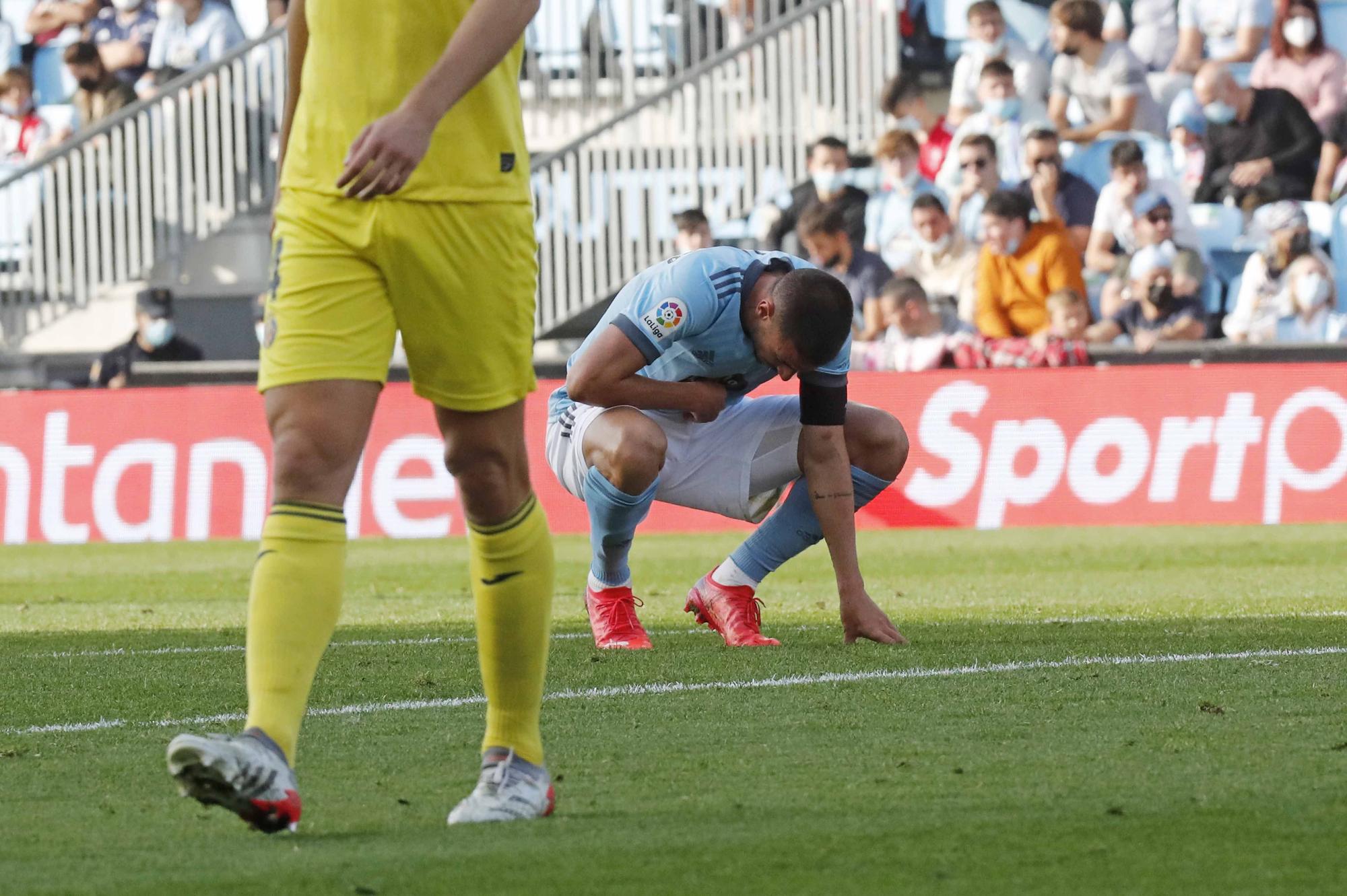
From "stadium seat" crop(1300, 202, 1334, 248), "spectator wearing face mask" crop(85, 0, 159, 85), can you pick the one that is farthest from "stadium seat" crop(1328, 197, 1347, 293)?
"spectator wearing face mask" crop(85, 0, 159, 85)

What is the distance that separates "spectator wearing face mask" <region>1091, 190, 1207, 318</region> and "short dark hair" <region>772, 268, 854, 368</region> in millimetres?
9247

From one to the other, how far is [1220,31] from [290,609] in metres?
14.6

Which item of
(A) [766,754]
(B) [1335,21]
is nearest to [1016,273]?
(B) [1335,21]

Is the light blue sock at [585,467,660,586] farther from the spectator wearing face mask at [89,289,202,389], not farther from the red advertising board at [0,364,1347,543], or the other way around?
the spectator wearing face mask at [89,289,202,389]

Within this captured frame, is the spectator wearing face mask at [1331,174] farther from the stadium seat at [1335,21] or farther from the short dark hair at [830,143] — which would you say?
the short dark hair at [830,143]

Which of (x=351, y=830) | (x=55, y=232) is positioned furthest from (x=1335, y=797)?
(x=55, y=232)

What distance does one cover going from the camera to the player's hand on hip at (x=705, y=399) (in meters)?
6.07

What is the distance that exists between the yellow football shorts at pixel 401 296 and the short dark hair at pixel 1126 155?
1192 centimetres

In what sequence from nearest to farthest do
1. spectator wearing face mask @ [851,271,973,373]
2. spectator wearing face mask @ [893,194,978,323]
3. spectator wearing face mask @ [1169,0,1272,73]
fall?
spectator wearing face mask @ [851,271,973,373] < spectator wearing face mask @ [893,194,978,323] < spectator wearing face mask @ [1169,0,1272,73]

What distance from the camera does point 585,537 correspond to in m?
13.0

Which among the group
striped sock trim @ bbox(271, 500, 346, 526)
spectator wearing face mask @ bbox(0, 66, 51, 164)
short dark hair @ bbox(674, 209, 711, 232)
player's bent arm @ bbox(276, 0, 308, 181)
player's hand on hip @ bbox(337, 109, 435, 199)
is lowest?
short dark hair @ bbox(674, 209, 711, 232)

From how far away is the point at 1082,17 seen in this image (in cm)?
1599

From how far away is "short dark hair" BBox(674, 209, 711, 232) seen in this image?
15.0m

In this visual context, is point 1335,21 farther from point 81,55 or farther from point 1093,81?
point 81,55
